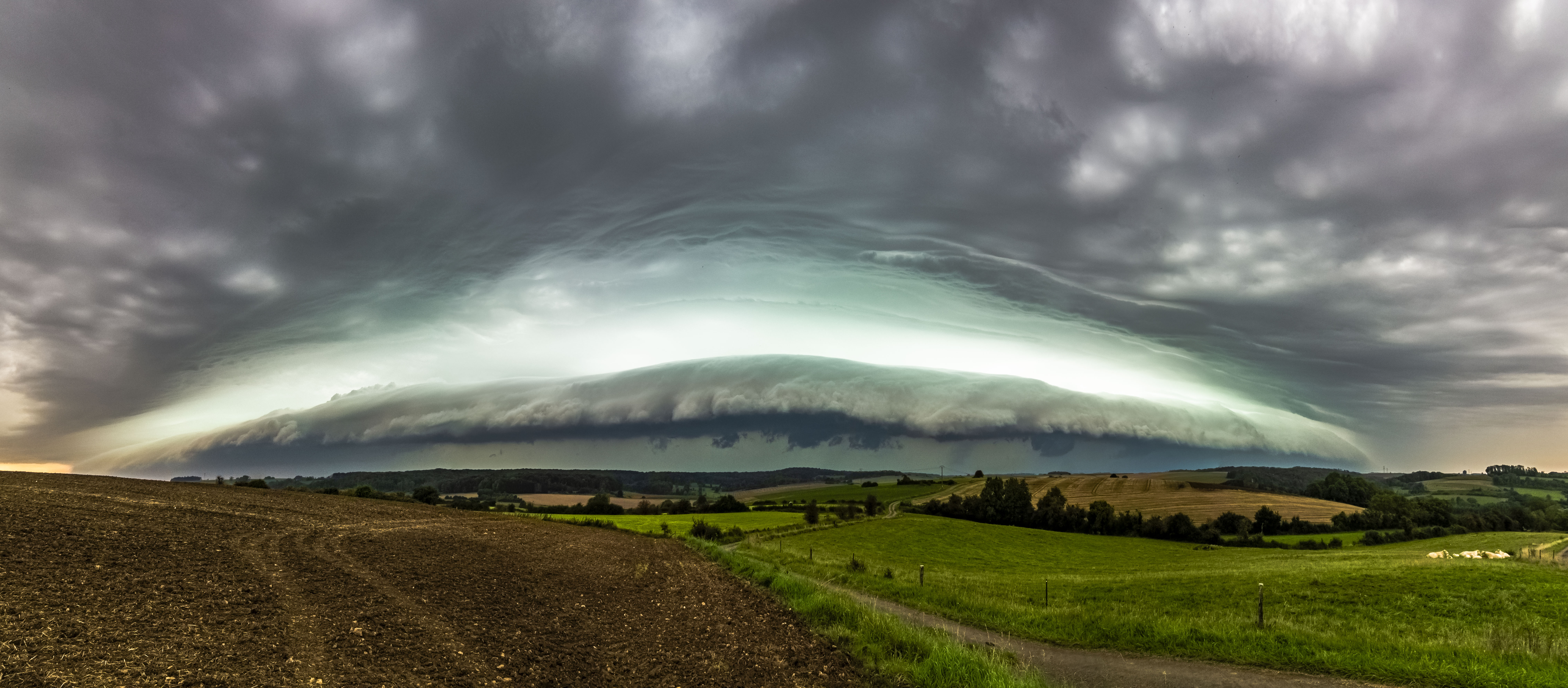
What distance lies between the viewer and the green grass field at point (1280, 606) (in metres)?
17.1

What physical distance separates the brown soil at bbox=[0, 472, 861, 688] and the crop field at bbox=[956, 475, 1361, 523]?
105 m

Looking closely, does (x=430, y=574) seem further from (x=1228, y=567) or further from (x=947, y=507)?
(x=947, y=507)

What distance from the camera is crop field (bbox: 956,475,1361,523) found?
111312 millimetres

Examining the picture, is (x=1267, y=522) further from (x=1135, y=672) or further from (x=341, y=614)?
(x=341, y=614)

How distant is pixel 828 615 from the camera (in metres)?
20.2

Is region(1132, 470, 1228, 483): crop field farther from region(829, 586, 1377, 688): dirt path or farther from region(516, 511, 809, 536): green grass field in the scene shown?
region(829, 586, 1377, 688): dirt path

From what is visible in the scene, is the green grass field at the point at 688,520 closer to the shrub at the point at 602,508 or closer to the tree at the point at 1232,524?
the shrub at the point at 602,508

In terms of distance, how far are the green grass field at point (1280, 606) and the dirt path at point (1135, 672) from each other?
0.68 meters

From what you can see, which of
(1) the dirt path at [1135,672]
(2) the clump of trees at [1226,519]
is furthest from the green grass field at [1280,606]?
(2) the clump of trees at [1226,519]

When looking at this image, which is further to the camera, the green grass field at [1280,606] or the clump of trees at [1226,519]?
the clump of trees at [1226,519]

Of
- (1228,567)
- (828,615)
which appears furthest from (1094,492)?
(828,615)

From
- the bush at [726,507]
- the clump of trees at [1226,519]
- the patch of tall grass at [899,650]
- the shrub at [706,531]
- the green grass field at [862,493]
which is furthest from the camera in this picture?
the green grass field at [862,493]

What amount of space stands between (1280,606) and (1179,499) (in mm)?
103895

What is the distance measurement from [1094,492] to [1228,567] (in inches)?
3022
